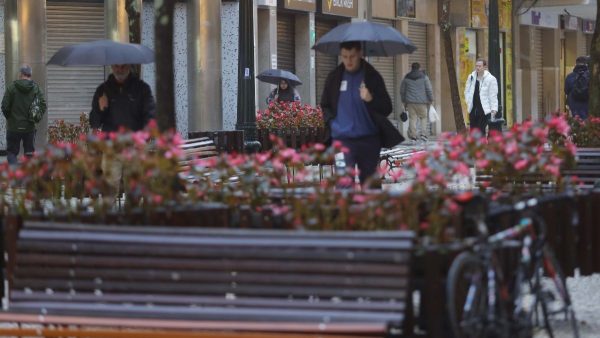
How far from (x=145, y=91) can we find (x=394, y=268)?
6.73 m

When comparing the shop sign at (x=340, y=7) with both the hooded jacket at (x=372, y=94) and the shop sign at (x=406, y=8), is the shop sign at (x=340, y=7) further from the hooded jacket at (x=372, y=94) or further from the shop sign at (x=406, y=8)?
the hooded jacket at (x=372, y=94)

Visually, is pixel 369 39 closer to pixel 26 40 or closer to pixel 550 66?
pixel 26 40

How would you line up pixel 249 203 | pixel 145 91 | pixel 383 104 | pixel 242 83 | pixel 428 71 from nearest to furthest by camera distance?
1. pixel 249 203
2. pixel 383 104
3. pixel 145 91
4. pixel 242 83
5. pixel 428 71

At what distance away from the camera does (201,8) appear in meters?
30.0

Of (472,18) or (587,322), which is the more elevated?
(472,18)

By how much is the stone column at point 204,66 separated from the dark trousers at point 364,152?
1792cm

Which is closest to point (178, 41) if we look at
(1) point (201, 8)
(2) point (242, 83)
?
(1) point (201, 8)

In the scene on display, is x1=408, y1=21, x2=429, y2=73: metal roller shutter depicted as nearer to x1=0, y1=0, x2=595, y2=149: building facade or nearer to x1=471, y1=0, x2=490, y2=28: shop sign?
x1=0, y1=0, x2=595, y2=149: building facade

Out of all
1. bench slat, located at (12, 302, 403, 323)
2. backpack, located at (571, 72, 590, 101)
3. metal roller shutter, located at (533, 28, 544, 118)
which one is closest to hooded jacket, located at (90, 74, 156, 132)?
bench slat, located at (12, 302, 403, 323)

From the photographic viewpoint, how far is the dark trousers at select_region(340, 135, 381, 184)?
38.7 feet

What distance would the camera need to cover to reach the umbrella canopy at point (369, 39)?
12609 millimetres

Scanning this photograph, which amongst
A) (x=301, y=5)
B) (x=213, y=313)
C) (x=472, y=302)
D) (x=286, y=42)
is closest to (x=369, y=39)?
(x=472, y=302)

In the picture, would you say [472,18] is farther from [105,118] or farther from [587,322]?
[587,322]

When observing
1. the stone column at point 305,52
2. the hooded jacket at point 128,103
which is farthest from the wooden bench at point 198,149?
the stone column at point 305,52
